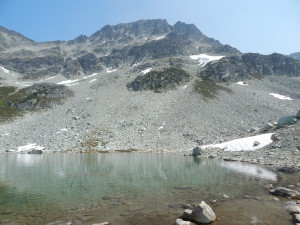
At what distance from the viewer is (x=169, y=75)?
12762 cm

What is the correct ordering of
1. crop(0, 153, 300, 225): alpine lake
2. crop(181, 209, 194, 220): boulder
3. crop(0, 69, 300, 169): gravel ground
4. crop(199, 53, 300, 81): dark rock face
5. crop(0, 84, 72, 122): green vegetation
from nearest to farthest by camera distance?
crop(181, 209, 194, 220): boulder < crop(0, 153, 300, 225): alpine lake < crop(0, 69, 300, 169): gravel ground < crop(0, 84, 72, 122): green vegetation < crop(199, 53, 300, 81): dark rock face

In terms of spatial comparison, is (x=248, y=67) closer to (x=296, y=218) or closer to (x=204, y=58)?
(x=204, y=58)

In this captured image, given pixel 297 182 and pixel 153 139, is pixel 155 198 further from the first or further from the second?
pixel 153 139

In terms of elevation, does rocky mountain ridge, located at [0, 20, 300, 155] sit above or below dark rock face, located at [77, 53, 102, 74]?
below

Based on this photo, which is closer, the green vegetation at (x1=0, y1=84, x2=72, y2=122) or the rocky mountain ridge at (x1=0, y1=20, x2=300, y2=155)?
the rocky mountain ridge at (x1=0, y1=20, x2=300, y2=155)

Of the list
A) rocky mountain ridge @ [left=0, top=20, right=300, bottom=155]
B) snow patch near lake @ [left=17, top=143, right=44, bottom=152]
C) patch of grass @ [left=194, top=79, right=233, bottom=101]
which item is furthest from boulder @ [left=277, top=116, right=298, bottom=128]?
snow patch near lake @ [left=17, top=143, right=44, bottom=152]

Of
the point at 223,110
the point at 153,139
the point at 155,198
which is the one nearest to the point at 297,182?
the point at 155,198

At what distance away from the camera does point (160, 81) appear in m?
124

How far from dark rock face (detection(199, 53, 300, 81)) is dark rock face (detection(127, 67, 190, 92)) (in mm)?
17485

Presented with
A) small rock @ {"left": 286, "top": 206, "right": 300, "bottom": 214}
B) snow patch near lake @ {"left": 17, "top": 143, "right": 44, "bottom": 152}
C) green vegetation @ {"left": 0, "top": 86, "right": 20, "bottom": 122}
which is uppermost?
green vegetation @ {"left": 0, "top": 86, "right": 20, "bottom": 122}

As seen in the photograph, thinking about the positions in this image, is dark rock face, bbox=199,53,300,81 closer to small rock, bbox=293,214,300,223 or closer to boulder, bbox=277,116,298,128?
boulder, bbox=277,116,298,128

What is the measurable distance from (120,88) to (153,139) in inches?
2315

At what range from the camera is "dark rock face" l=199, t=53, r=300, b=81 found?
14162 cm

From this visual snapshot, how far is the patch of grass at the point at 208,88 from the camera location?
10825cm
